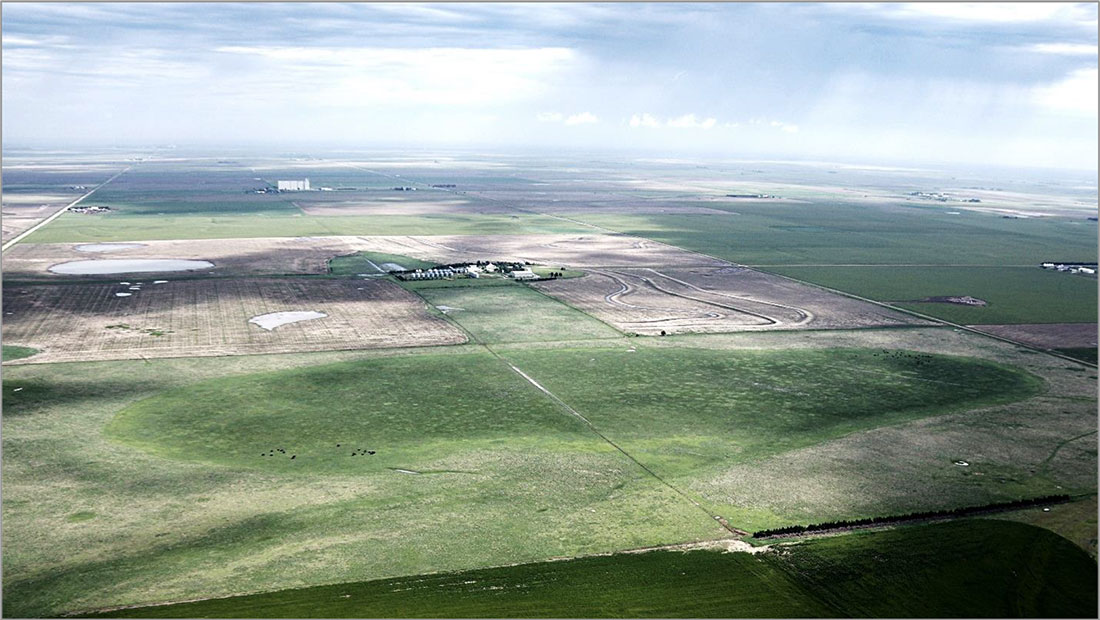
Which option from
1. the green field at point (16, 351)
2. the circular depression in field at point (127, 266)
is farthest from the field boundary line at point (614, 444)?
the circular depression in field at point (127, 266)

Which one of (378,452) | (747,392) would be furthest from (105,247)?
(747,392)

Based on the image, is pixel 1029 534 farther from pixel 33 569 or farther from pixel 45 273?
pixel 45 273

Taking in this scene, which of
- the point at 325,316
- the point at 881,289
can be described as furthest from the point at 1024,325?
the point at 325,316

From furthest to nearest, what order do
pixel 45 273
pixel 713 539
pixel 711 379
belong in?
1. pixel 45 273
2. pixel 711 379
3. pixel 713 539

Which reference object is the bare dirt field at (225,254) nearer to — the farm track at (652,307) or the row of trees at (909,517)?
the farm track at (652,307)

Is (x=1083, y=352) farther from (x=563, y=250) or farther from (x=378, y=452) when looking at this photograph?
(x=563, y=250)

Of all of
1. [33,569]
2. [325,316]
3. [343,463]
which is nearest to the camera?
[33,569]

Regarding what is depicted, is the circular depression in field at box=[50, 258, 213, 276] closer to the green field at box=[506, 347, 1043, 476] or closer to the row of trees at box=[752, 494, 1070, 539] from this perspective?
the green field at box=[506, 347, 1043, 476]
